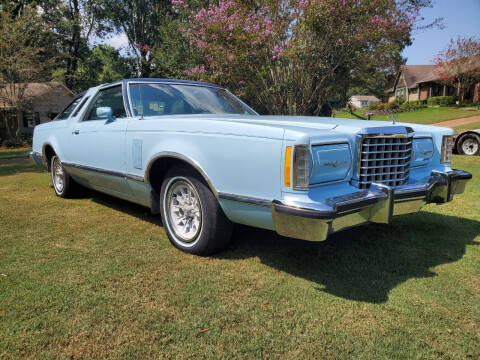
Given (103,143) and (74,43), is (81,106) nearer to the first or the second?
(103,143)

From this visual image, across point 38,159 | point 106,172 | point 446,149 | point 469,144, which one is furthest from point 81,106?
point 469,144

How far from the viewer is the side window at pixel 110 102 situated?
4.24 meters

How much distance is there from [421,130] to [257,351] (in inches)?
102

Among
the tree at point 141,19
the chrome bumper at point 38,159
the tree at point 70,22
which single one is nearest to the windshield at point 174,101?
the chrome bumper at point 38,159

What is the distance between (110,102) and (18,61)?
19217 millimetres

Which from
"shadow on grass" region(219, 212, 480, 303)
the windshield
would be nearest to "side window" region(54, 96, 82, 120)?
the windshield

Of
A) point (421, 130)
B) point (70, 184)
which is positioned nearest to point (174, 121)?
point (421, 130)

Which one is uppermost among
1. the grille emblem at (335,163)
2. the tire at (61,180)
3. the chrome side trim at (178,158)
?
the grille emblem at (335,163)

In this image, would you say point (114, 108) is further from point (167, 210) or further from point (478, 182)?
point (478, 182)

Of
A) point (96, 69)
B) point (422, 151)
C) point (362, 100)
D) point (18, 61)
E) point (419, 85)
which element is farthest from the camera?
point (362, 100)

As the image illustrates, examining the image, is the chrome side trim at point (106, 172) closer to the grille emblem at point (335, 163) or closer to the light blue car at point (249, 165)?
the light blue car at point (249, 165)

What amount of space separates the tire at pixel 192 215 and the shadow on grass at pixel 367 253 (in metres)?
0.26

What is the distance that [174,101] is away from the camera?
4.09 metres

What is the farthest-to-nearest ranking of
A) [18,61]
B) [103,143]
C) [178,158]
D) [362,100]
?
1. [362,100]
2. [18,61]
3. [103,143]
4. [178,158]
